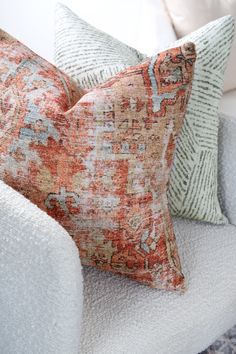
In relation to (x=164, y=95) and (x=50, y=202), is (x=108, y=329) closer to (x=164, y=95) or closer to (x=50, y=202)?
(x=50, y=202)

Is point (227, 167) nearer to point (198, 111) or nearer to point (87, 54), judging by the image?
point (198, 111)

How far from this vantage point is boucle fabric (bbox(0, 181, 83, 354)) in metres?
0.83

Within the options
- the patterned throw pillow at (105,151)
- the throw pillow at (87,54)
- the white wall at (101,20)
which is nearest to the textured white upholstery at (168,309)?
the patterned throw pillow at (105,151)

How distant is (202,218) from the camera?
1.17 metres

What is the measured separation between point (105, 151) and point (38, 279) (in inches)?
8.2

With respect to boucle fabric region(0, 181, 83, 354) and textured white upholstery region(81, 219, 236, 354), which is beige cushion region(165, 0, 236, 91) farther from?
boucle fabric region(0, 181, 83, 354)

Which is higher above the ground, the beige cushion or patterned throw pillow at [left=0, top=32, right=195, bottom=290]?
the beige cushion

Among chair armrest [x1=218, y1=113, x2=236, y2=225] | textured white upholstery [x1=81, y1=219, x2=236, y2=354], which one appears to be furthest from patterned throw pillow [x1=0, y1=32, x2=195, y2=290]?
chair armrest [x1=218, y1=113, x2=236, y2=225]

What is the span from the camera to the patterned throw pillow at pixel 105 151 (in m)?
0.94

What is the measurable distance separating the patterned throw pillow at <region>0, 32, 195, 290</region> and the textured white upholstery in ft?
0.16

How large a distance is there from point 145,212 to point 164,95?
17 cm

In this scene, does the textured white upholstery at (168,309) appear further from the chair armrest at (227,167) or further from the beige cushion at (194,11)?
the beige cushion at (194,11)

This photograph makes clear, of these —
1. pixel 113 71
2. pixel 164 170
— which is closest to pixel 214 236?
pixel 164 170

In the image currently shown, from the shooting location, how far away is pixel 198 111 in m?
1.14
